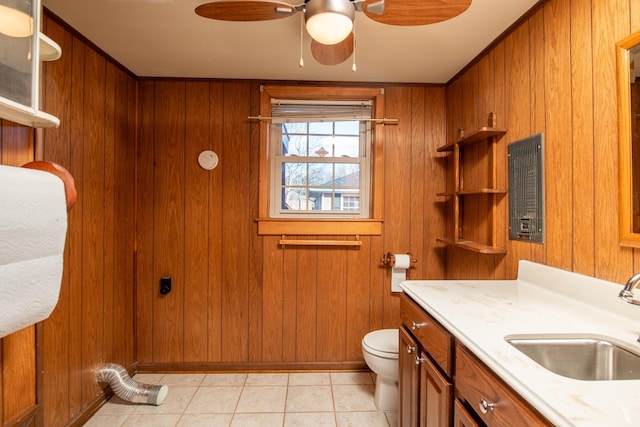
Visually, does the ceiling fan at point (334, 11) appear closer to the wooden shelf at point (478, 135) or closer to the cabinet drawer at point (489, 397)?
the wooden shelf at point (478, 135)

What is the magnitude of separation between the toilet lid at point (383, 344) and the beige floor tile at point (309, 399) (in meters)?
0.48

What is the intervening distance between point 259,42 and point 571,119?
1.62 metres

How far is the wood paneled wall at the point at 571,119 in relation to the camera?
1.06 m

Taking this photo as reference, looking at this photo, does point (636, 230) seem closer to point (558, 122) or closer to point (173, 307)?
point (558, 122)

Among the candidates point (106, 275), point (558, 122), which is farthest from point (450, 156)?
point (106, 275)

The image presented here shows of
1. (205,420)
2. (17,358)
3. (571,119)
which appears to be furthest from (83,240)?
(571,119)

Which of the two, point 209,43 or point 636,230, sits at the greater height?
point 209,43

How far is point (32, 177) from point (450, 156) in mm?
2360

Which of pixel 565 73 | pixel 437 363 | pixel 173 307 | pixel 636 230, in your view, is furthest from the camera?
pixel 173 307

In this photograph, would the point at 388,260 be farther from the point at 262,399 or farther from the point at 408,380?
the point at 262,399

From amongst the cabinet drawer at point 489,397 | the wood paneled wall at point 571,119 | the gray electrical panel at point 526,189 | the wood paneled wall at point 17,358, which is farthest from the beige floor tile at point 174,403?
the gray electrical panel at point 526,189

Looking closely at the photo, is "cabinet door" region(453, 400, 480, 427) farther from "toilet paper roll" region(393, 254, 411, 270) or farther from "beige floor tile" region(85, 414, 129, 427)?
"beige floor tile" region(85, 414, 129, 427)

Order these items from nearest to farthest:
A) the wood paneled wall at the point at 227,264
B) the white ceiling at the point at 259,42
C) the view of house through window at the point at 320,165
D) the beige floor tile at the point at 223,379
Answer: the white ceiling at the point at 259,42 < the beige floor tile at the point at 223,379 < the wood paneled wall at the point at 227,264 < the view of house through window at the point at 320,165

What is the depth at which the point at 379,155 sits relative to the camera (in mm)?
2277
